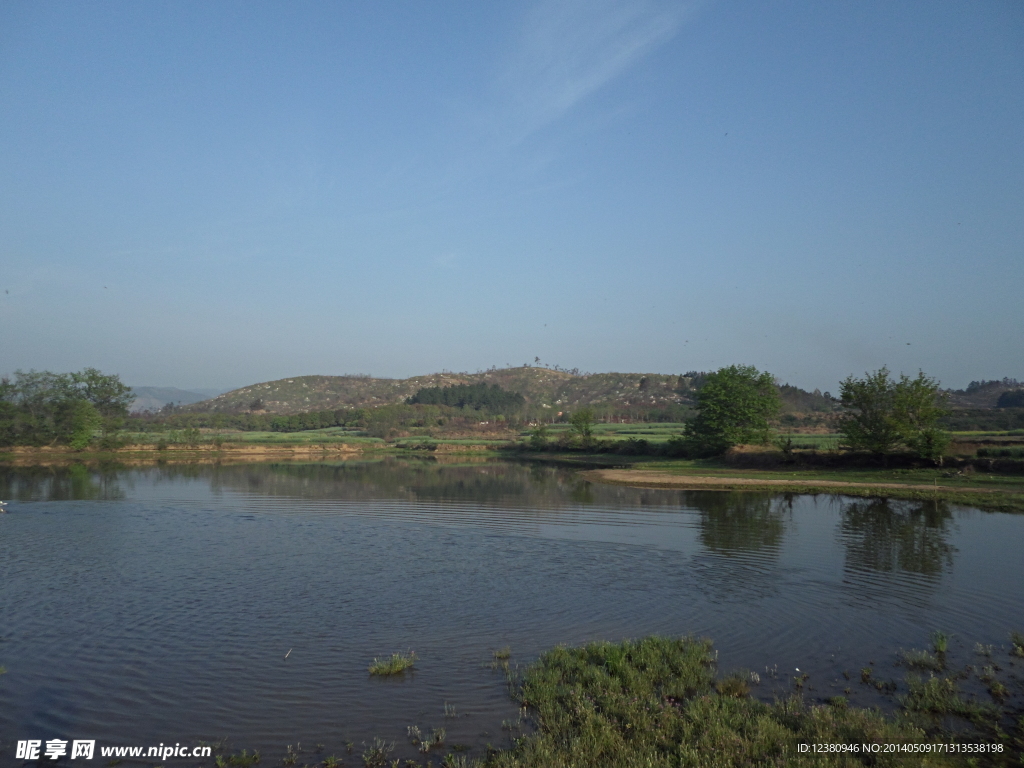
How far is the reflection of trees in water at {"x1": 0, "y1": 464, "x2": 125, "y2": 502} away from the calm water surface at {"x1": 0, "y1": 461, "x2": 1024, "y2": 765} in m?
5.81

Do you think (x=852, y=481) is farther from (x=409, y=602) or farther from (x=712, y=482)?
(x=409, y=602)

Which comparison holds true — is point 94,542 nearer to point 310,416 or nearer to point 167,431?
point 167,431

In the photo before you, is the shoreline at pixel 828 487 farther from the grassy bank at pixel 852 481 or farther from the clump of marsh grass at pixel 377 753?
the clump of marsh grass at pixel 377 753

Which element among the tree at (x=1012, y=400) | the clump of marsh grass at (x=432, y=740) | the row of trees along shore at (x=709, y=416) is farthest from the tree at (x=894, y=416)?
the tree at (x=1012, y=400)

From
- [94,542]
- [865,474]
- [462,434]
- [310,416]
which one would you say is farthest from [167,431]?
[865,474]

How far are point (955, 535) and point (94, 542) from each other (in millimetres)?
30978

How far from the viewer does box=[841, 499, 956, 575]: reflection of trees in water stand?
1920cm

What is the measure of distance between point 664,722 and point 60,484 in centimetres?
5022

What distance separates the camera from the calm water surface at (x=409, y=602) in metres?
9.73

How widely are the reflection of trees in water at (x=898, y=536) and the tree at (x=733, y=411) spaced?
2611 cm

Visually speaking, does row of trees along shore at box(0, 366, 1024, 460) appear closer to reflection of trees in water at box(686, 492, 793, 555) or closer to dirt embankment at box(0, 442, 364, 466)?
dirt embankment at box(0, 442, 364, 466)

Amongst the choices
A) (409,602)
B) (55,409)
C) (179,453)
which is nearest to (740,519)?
(409,602)

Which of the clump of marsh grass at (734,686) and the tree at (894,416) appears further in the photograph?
the tree at (894,416)

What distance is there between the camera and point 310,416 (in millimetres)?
141875
